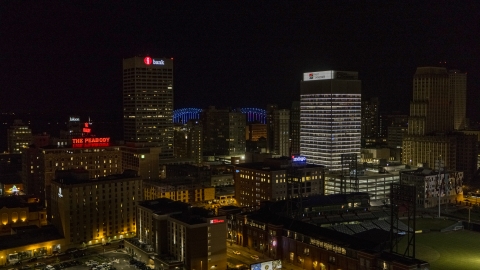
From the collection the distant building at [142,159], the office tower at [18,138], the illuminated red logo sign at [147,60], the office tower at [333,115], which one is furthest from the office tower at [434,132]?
the office tower at [18,138]

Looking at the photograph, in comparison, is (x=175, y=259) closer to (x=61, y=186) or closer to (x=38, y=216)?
(x=61, y=186)

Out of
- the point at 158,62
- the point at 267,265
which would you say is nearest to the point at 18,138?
the point at 158,62

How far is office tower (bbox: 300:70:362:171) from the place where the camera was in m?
127

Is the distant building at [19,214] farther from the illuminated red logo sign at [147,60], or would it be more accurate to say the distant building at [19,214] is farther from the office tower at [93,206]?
the illuminated red logo sign at [147,60]

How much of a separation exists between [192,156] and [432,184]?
8131cm

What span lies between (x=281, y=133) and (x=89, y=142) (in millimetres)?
82766

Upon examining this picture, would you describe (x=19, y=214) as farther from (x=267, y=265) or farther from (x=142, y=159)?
(x=267, y=265)

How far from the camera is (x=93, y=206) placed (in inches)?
3125

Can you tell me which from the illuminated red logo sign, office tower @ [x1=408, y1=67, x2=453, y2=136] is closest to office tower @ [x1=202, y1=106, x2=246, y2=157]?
the illuminated red logo sign

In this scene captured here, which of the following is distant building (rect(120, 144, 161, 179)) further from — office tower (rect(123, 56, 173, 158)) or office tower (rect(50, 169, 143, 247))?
office tower (rect(50, 169, 143, 247))

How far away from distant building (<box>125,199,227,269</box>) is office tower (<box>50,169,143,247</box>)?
8868 millimetres

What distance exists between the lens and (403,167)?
124 meters

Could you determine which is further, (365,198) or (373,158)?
(373,158)

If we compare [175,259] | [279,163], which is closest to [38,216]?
[175,259]
